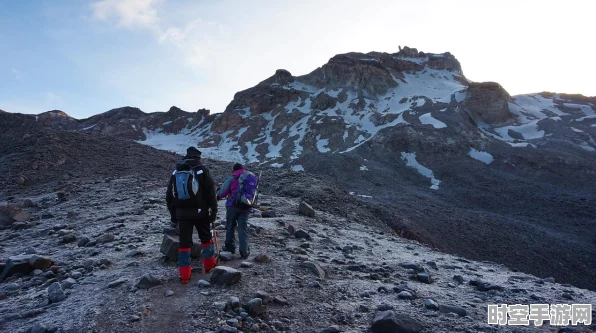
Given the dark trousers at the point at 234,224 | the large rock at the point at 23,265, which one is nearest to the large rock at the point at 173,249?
the dark trousers at the point at 234,224

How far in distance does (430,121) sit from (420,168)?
534 inches

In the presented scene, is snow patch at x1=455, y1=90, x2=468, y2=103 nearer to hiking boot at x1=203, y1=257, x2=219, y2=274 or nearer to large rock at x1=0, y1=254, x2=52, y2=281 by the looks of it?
hiking boot at x1=203, y1=257, x2=219, y2=274

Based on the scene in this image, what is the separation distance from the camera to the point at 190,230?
609 centimetres

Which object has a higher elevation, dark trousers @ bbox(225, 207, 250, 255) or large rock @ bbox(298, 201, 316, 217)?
dark trousers @ bbox(225, 207, 250, 255)

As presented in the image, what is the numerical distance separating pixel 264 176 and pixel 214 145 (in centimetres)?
4885

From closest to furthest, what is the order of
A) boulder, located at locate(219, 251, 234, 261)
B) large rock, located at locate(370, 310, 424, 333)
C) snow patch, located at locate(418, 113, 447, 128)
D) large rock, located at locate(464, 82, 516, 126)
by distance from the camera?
large rock, located at locate(370, 310, 424, 333), boulder, located at locate(219, 251, 234, 261), snow patch, located at locate(418, 113, 447, 128), large rock, located at locate(464, 82, 516, 126)

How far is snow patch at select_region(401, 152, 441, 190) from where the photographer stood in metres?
38.0

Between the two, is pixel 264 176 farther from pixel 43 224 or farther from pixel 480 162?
pixel 480 162

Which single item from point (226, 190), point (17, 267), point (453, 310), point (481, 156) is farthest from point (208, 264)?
point (481, 156)

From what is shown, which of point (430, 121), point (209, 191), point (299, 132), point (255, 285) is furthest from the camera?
point (299, 132)

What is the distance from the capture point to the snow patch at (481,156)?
4259cm

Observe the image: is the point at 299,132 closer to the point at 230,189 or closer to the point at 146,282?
the point at 230,189

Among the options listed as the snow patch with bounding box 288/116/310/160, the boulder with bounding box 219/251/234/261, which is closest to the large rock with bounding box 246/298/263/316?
the boulder with bounding box 219/251/234/261

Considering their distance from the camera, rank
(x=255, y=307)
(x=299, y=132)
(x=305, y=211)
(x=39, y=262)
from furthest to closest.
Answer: (x=299, y=132), (x=305, y=211), (x=39, y=262), (x=255, y=307)
